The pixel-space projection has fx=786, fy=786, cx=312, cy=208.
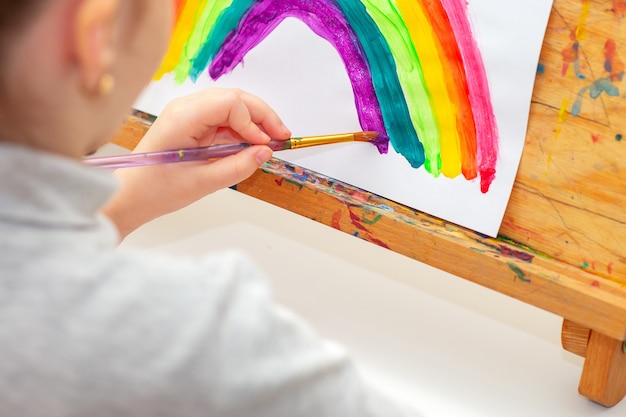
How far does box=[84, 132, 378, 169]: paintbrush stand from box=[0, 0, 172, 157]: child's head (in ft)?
1.15

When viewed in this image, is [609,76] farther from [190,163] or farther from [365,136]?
[190,163]

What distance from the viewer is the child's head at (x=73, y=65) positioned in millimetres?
409

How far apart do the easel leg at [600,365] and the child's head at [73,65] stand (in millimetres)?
575

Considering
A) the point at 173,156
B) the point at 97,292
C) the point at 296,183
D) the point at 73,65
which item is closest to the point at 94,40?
the point at 73,65

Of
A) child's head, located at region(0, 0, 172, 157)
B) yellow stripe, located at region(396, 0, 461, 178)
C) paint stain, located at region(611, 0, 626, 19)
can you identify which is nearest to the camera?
child's head, located at region(0, 0, 172, 157)

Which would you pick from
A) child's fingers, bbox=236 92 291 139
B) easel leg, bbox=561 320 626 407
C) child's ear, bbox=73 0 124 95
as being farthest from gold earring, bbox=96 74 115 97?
easel leg, bbox=561 320 626 407

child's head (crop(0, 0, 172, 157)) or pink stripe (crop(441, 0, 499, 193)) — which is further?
pink stripe (crop(441, 0, 499, 193))

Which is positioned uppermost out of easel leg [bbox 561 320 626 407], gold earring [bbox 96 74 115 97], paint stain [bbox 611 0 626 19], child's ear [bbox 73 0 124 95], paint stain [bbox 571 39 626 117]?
paint stain [bbox 611 0 626 19]

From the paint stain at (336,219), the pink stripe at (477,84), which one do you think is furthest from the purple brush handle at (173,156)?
the pink stripe at (477,84)

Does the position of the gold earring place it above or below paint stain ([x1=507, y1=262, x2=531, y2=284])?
above

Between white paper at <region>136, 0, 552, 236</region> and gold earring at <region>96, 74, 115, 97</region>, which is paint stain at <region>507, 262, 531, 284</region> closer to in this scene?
white paper at <region>136, 0, 552, 236</region>

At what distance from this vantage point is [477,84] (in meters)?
0.87

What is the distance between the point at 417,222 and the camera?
2.99 ft

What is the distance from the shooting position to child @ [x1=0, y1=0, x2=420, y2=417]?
0.43m
